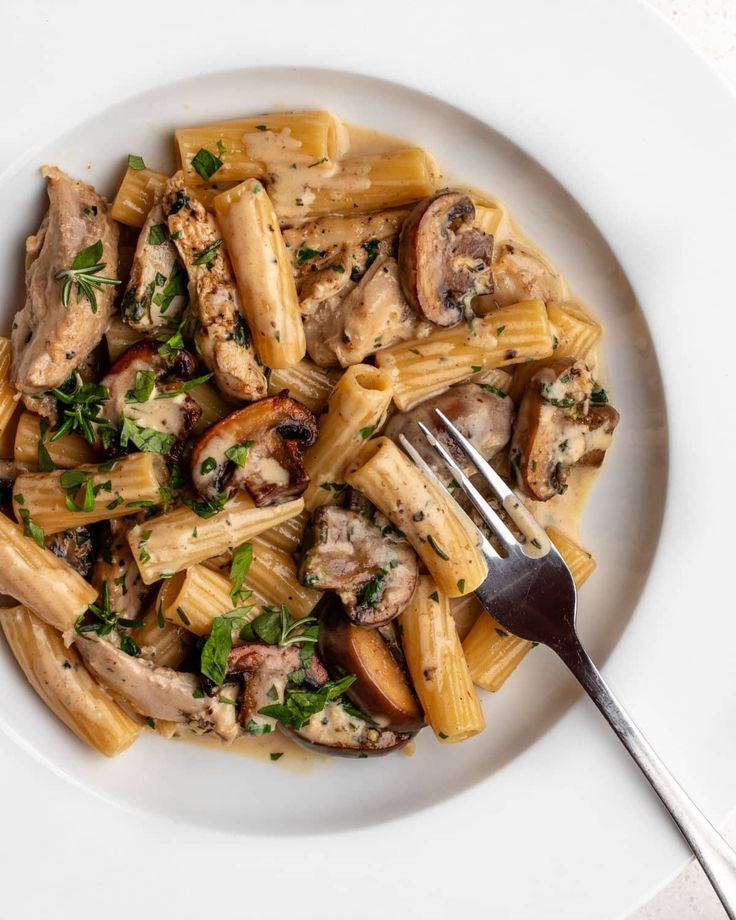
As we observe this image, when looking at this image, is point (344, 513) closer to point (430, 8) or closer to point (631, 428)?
point (631, 428)

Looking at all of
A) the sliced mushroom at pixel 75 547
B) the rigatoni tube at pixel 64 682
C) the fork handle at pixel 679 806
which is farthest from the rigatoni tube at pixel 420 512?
the rigatoni tube at pixel 64 682

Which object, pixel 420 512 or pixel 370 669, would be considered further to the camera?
pixel 370 669

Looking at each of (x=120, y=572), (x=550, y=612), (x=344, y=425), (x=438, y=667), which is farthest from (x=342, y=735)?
(x=344, y=425)

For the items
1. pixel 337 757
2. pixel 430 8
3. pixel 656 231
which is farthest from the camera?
pixel 337 757

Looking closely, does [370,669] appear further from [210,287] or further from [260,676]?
[210,287]

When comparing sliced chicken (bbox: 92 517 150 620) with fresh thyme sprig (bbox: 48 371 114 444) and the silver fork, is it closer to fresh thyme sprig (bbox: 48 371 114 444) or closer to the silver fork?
fresh thyme sprig (bbox: 48 371 114 444)

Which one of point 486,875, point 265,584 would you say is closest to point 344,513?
point 265,584
